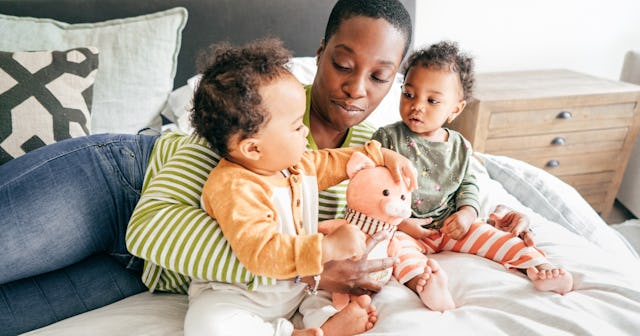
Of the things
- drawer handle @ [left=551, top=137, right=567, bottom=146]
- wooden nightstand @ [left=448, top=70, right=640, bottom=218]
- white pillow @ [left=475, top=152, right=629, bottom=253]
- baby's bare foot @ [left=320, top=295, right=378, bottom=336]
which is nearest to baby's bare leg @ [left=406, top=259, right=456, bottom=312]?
baby's bare foot @ [left=320, top=295, right=378, bottom=336]

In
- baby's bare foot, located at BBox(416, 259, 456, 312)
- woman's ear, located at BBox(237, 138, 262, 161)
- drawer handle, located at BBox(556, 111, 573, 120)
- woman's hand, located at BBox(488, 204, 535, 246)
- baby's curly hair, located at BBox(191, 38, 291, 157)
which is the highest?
baby's curly hair, located at BBox(191, 38, 291, 157)

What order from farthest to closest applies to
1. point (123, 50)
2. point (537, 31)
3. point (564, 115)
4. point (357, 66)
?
1. point (537, 31)
2. point (564, 115)
3. point (123, 50)
4. point (357, 66)

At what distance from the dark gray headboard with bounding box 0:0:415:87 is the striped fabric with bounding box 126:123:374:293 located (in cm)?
98

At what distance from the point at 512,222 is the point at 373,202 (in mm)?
437

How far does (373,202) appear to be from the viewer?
90 centimetres

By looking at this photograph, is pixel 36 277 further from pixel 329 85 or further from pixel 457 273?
pixel 457 273

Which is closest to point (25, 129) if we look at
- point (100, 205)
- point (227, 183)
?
point (100, 205)

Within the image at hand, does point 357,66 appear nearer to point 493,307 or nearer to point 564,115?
point 493,307

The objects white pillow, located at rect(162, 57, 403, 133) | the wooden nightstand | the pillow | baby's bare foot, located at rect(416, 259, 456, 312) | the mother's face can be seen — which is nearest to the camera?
baby's bare foot, located at rect(416, 259, 456, 312)

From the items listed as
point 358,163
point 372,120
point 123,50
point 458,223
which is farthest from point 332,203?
point 123,50

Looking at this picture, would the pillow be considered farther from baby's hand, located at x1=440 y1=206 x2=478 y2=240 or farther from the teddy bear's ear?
baby's hand, located at x1=440 y1=206 x2=478 y2=240

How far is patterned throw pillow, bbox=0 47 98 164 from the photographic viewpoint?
1.21m

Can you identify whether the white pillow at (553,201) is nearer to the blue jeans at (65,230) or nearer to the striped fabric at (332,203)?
the striped fabric at (332,203)

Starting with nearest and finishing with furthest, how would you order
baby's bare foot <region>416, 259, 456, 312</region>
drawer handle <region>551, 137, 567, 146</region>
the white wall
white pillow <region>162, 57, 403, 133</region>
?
baby's bare foot <region>416, 259, 456, 312</region>, white pillow <region>162, 57, 403, 133</region>, drawer handle <region>551, 137, 567, 146</region>, the white wall
